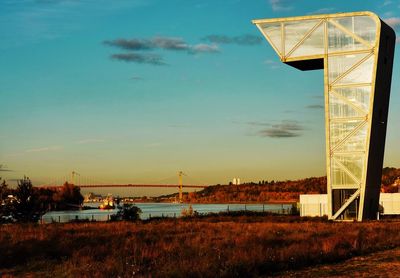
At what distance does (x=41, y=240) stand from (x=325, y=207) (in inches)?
1545

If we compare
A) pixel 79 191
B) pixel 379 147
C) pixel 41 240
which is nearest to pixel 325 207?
pixel 379 147

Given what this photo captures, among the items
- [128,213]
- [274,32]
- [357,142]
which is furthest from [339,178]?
[128,213]

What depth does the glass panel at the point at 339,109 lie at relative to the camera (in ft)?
162

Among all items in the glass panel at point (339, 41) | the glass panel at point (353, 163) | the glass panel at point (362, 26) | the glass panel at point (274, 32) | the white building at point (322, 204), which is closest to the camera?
the glass panel at point (362, 26)

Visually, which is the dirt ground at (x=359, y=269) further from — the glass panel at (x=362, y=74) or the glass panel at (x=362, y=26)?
the glass panel at (x=362, y=26)

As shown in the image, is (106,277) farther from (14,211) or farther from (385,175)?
(385,175)

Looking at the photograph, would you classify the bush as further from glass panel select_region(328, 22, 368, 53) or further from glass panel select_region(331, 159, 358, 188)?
glass panel select_region(328, 22, 368, 53)

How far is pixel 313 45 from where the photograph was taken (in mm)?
51844

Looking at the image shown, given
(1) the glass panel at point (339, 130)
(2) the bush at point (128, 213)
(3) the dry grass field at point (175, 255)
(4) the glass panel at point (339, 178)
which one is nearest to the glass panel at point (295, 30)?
(1) the glass panel at point (339, 130)

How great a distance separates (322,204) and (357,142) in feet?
46.8

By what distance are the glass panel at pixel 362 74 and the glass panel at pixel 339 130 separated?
349 cm

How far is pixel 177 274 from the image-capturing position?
1723 centimetres

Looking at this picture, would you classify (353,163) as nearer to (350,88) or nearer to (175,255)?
(350,88)

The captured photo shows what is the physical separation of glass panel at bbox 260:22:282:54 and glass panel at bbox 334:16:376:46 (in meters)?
5.67
